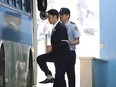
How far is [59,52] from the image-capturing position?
12789mm

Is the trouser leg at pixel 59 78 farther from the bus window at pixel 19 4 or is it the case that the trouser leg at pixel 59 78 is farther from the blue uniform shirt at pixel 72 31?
the bus window at pixel 19 4

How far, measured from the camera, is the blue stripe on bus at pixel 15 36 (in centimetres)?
790

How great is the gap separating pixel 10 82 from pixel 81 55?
29.1 feet

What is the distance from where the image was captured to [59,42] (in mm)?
12711

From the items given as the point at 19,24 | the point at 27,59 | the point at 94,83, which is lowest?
the point at 94,83

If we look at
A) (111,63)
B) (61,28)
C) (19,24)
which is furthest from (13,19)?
(111,63)

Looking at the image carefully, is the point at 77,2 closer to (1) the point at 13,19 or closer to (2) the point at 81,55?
(2) the point at 81,55

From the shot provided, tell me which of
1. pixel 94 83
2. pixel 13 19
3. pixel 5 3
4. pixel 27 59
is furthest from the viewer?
pixel 94 83

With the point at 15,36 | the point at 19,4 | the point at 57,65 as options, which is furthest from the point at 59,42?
the point at 15,36

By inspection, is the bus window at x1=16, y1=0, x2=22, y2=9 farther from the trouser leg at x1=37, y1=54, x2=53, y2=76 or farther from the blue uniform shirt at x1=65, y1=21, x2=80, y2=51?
the blue uniform shirt at x1=65, y1=21, x2=80, y2=51

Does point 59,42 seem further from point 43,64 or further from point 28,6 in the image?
point 28,6

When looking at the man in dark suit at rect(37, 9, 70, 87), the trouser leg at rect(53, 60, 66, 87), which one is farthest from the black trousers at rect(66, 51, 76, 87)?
the trouser leg at rect(53, 60, 66, 87)

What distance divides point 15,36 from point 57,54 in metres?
4.19

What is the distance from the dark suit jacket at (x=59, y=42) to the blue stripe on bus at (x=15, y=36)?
81.0 inches
